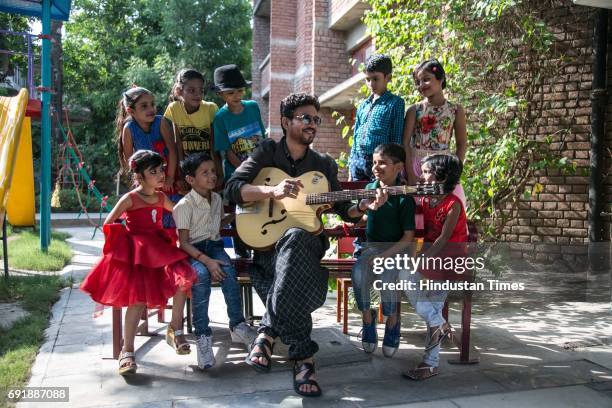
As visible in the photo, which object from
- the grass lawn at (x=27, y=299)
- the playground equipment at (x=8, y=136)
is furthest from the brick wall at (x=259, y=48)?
the playground equipment at (x=8, y=136)

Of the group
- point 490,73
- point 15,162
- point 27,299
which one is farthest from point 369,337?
point 490,73

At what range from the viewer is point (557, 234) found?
21.6ft

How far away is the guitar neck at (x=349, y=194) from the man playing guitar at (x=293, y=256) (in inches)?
2.5

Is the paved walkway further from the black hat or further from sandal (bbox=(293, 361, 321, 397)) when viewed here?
the black hat

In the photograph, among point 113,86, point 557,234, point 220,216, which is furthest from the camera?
point 113,86

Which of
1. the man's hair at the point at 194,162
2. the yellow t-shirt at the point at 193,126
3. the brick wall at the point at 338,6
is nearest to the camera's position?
the man's hair at the point at 194,162

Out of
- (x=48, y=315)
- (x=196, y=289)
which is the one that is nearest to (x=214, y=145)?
(x=196, y=289)

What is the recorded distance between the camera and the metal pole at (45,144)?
7.21 m

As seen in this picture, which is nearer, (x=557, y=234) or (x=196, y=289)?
(x=196, y=289)

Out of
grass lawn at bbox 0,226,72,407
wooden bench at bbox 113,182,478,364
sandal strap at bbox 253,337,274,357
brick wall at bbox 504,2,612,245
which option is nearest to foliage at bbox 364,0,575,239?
brick wall at bbox 504,2,612,245

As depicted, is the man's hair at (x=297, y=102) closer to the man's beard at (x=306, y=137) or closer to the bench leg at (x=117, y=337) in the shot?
the man's beard at (x=306, y=137)

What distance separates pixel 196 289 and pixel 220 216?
58cm

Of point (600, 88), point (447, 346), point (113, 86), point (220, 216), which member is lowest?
point (447, 346)

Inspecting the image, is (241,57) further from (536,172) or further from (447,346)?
(447,346)
